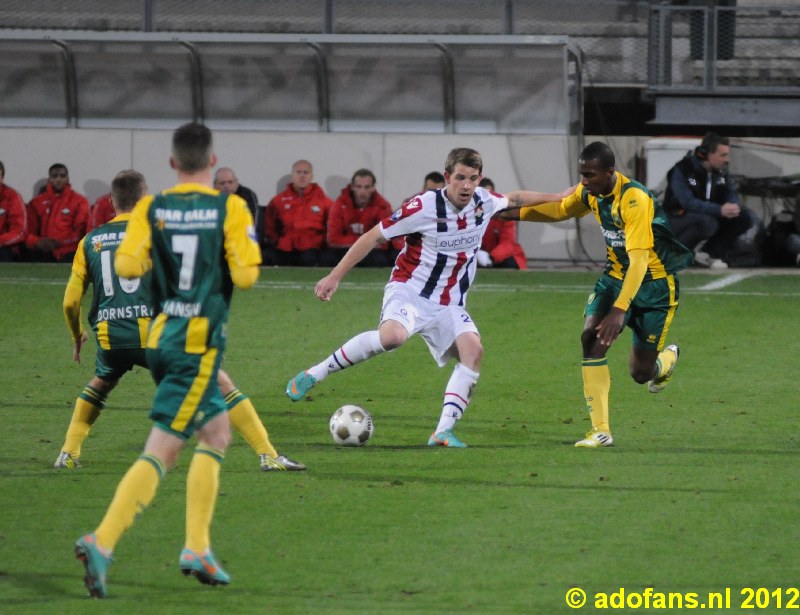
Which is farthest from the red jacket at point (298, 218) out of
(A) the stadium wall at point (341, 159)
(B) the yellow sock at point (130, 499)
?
(B) the yellow sock at point (130, 499)

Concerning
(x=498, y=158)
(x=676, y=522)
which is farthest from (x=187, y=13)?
(x=676, y=522)

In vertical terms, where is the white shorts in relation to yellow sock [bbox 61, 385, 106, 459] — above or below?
above

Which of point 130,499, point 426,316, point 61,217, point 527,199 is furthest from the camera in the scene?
point 61,217

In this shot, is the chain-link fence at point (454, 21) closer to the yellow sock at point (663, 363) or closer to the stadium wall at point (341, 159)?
the stadium wall at point (341, 159)

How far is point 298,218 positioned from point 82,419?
11219 millimetres

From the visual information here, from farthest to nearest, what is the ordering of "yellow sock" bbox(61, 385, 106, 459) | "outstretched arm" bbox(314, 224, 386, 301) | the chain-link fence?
the chain-link fence < "outstretched arm" bbox(314, 224, 386, 301) < "yellow sock" bbox(61, 385, 106, 459)

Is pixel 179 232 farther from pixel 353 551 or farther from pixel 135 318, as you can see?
pixel 135 318

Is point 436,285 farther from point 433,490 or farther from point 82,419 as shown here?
point 82,419

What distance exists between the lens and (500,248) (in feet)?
59.8

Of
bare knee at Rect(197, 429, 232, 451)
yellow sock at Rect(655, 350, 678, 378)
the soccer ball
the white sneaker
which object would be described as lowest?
the white sneaker

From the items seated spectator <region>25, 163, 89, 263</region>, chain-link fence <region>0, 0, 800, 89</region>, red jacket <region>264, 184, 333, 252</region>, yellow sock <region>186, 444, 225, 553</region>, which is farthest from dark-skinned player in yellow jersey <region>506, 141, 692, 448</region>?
chain-link fence <region>0, 0, 800, 89</region>

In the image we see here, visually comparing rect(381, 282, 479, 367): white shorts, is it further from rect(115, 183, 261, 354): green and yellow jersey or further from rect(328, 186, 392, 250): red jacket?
rect(328, 186, 392, 250): red jacket

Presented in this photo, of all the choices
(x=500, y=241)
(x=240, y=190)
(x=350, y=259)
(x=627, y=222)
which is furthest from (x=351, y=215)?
(x=627, y=222)

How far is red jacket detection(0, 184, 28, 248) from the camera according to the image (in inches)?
720
